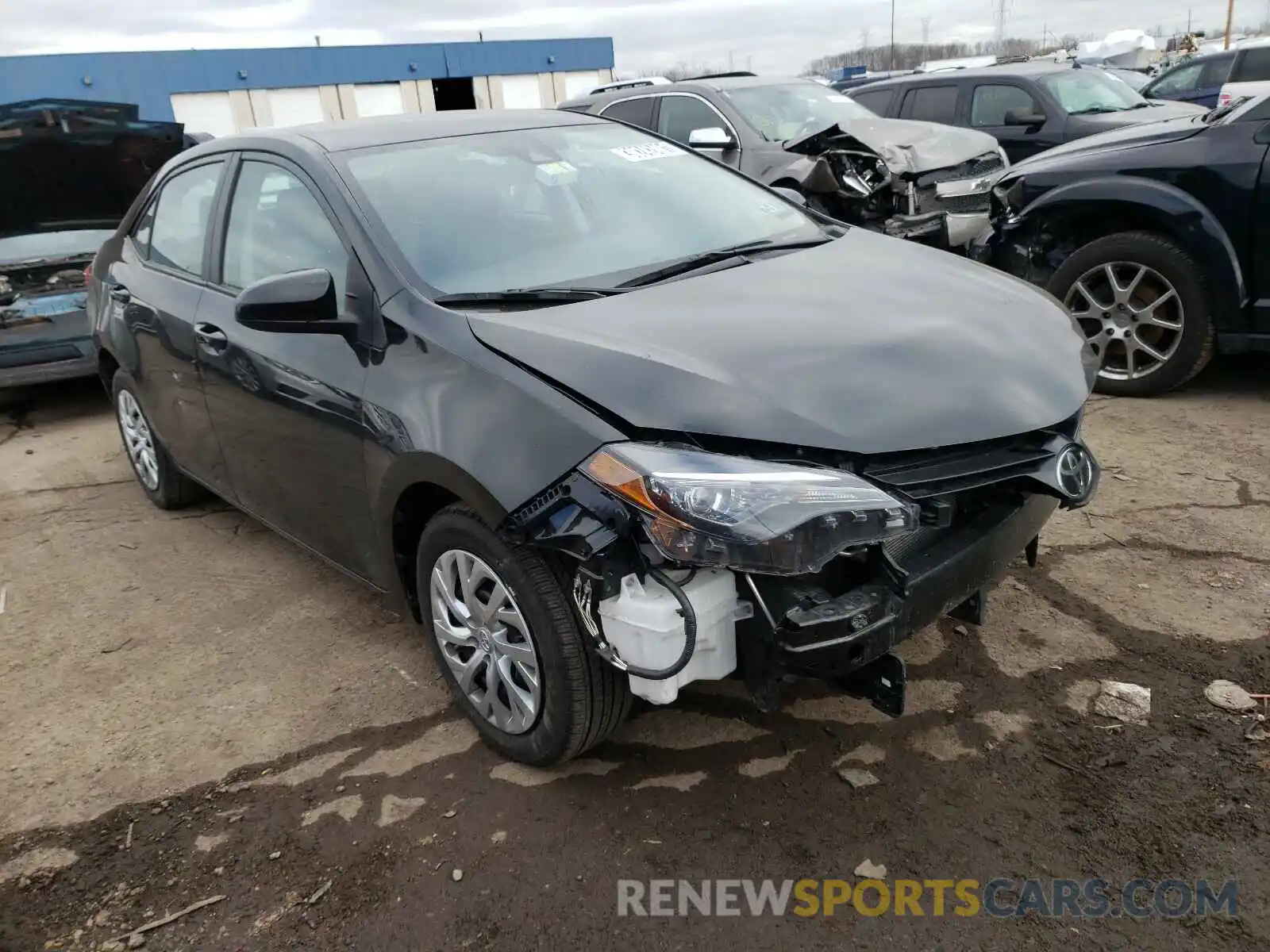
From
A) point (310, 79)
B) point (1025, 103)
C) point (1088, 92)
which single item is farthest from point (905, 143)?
point (310, 79)

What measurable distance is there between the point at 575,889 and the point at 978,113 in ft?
29.9

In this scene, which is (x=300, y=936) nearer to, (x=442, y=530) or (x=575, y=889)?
(x=575, y=889)

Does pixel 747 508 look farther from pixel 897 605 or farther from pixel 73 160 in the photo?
pixel 73 160

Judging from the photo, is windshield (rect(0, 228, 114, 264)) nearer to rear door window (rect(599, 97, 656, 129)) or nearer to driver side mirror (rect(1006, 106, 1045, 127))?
rear door window (rect(599, 97, 656, 129))

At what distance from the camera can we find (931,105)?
31.6 ft

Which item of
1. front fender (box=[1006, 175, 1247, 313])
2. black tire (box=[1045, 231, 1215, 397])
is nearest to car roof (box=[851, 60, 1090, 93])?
Result: front fender (box=[1006, 175, 1247, 313])

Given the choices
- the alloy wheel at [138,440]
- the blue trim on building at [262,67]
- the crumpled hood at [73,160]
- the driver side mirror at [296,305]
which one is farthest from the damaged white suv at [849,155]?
the blue trim on building at [262,67]

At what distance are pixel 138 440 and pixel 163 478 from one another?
1.05ft

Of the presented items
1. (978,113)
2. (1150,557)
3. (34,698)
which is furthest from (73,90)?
(1150,557)

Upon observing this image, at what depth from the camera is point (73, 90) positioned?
28141 mm

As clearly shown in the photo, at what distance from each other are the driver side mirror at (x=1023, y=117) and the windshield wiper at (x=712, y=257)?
6.64m

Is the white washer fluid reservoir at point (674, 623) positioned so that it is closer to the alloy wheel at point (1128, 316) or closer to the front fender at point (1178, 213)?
the alloy wheel at point (1128, 316)

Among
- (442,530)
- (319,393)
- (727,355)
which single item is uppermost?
(727,355)

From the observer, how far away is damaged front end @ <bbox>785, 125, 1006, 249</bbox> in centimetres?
725
